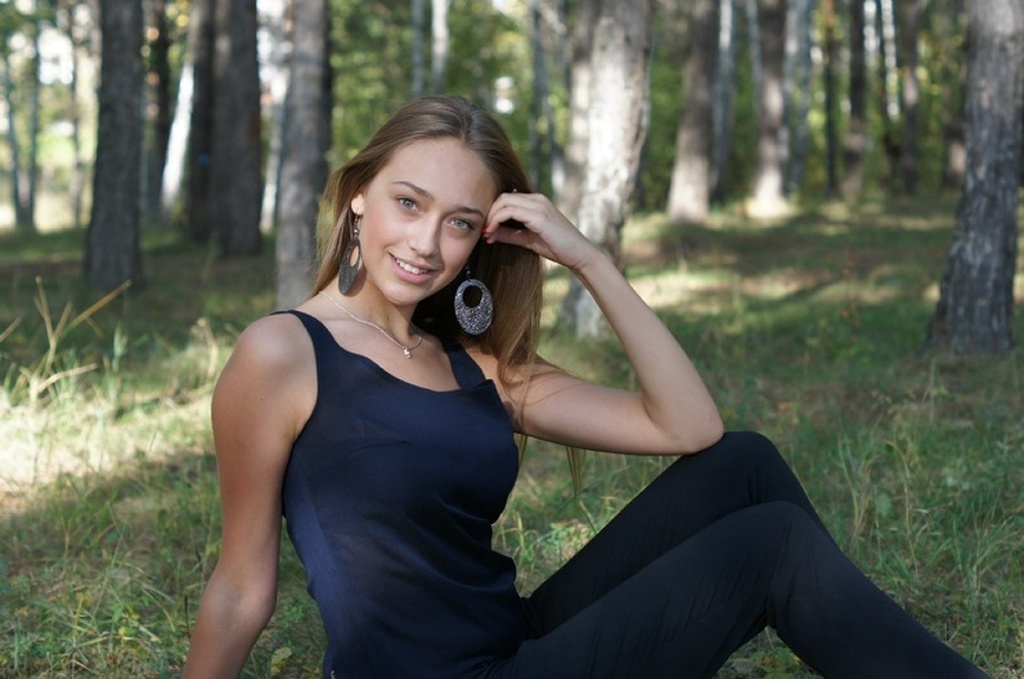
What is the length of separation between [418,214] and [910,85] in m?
24.2

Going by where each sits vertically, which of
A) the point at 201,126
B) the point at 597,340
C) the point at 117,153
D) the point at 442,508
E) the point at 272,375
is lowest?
the point at 597,340

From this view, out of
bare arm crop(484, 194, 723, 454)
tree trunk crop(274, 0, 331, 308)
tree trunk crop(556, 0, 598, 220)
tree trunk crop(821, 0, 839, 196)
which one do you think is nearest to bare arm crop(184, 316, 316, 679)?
bare arm crop(484, 194, 723, 454)

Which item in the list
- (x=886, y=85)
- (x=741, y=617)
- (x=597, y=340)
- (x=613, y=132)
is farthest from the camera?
(x=886, y=85)

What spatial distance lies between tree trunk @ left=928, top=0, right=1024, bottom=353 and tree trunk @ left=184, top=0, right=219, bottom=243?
1364 cm

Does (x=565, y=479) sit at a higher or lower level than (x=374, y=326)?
lower

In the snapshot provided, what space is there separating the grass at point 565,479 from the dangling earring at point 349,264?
125cm

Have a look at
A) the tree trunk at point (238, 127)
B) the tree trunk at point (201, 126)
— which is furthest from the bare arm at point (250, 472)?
the tree trunk at point (201, 126)

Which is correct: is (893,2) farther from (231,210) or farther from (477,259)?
(477,259)

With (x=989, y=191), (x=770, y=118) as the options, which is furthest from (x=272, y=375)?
(x=770, y=118)

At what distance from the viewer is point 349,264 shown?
10.5ft

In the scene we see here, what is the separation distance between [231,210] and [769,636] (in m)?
14.1

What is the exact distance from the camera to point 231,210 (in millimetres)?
17266

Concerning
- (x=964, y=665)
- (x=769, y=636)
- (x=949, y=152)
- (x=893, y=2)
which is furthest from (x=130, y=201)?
(x=893, y=2)

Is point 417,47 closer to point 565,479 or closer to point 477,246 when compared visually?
point 565,479
